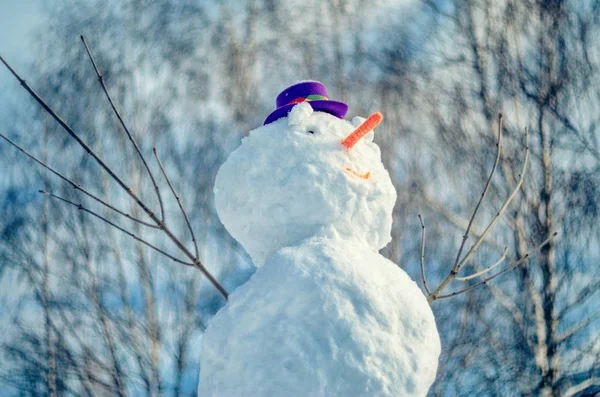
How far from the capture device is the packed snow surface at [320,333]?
970mm

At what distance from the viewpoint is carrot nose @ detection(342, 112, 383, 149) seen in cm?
123

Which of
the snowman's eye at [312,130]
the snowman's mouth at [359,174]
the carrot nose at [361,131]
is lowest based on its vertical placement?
the snowman's mouth at [359,174]

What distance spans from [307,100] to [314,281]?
1.83ft

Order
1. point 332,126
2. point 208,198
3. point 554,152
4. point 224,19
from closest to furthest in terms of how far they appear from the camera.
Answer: point 332,126
point 554,152
point 208,198
point 224,19

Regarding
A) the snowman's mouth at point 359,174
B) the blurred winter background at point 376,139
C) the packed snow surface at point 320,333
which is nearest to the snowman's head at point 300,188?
the snowman's mouth at point 359,174

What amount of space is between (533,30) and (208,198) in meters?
2.75

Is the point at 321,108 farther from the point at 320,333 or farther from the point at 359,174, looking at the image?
the point at 320,333

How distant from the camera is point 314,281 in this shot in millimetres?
1033

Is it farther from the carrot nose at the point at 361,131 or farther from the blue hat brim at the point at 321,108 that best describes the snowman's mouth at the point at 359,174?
the blue hat brim at the point at 321,108

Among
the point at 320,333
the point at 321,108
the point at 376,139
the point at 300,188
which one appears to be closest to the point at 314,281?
the point at 320,333

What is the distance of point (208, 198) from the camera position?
3.74 metres

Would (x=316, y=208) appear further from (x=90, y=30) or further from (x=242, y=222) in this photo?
(x=90, y=30)

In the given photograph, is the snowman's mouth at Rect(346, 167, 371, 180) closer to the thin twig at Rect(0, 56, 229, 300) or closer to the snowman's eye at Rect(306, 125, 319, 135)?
the snowman's eye at Rect(306, 125, 319, 135)

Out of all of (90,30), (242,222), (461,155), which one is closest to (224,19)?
(90,30)
